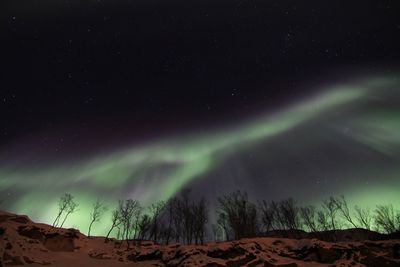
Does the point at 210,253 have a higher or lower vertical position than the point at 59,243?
lower

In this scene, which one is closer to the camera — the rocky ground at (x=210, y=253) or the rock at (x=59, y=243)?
the rocky ground at (x=210, y=253)

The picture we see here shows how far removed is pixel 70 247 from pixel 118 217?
21.2 meters

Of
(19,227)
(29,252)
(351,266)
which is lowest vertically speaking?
(351,266)

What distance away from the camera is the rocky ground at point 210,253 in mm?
34438

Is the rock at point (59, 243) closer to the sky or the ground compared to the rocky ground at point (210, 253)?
closer to the sky

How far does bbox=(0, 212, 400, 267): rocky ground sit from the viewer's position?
3444 cm

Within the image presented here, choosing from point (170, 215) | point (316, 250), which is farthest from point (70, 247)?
point (316, 250)

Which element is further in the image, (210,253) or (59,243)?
(59,243)

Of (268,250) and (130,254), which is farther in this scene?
(130,254)

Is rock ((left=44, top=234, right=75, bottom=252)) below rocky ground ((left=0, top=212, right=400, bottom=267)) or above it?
above

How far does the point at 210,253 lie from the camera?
37.6 metres

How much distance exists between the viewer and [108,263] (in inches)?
1484

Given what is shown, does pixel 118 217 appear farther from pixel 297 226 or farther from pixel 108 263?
pixel 297 226

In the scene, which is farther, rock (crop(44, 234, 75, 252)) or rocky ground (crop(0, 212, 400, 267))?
rock (crop(44, 234, 75, 252))
